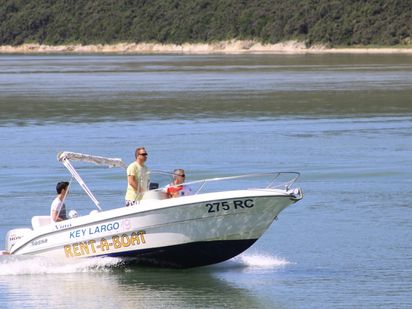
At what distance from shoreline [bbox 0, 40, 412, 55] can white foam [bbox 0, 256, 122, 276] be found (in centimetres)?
12846

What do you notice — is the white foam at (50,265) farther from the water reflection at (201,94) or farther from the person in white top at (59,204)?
the water reflection at (201,94)

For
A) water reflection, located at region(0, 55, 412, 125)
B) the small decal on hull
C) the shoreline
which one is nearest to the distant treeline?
the shoreline

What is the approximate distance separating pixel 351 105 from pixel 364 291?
124ft

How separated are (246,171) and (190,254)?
11990mm

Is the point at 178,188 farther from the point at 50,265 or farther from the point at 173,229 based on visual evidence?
the point at 50,265

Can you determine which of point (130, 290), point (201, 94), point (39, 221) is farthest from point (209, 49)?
point (130, 290)

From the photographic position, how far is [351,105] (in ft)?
177

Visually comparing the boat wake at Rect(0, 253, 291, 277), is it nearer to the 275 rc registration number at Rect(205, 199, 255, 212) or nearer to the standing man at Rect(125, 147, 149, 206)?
the standing man at Rect(125, 147, 149, 206)

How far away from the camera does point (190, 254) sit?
1773cm

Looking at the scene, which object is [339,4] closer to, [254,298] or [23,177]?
[23,177]

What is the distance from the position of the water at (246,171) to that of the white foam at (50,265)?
23 millimetres

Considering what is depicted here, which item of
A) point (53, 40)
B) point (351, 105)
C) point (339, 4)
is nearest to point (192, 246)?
point (351, 105)

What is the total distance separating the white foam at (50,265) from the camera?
17.8 metres

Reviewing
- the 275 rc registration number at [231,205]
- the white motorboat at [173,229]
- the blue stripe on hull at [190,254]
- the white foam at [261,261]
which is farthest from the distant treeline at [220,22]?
the 275 rc registration number at [231,205]
